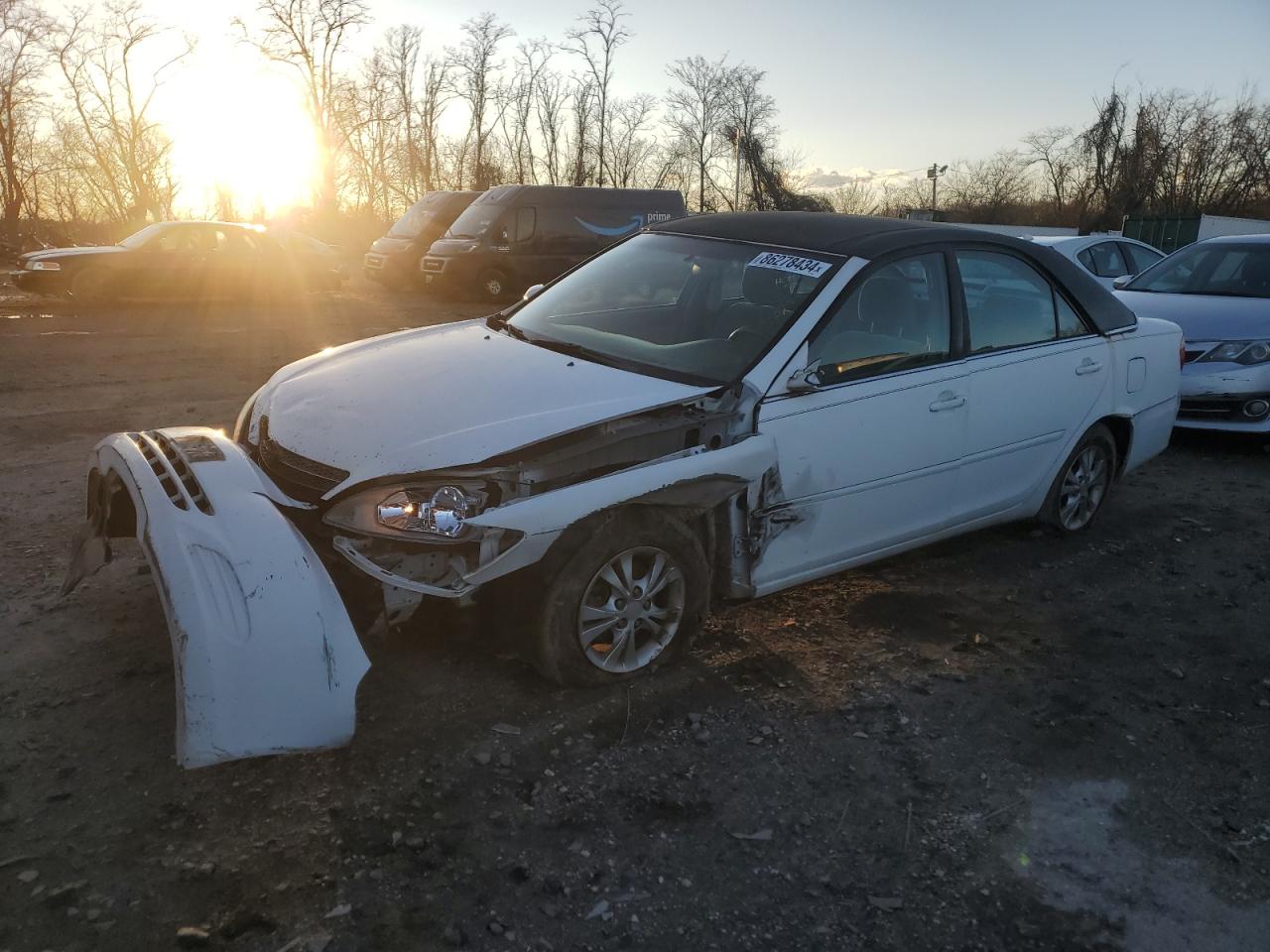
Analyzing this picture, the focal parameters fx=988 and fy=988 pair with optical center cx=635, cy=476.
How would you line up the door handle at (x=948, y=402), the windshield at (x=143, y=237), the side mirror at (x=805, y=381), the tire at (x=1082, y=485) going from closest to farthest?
the side mirror at (x=805, y=381), the door handle at (x=948, y=402), the tire at (x=1082, y=485), the windshield at (x=143, y=237)

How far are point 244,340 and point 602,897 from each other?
34.7 feet

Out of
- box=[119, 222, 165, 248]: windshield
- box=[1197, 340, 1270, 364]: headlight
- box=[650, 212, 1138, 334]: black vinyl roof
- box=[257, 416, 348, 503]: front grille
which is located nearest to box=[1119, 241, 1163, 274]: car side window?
box=[1197, 340, 1270, 364]: headlight

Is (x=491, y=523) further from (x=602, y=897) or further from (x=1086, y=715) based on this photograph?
(x=1086, y=715)

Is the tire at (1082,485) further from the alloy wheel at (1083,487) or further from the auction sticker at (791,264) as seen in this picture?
the auction sticker at (791,264)

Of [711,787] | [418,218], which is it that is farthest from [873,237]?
[418,218]

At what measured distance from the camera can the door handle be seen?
13.5 feet

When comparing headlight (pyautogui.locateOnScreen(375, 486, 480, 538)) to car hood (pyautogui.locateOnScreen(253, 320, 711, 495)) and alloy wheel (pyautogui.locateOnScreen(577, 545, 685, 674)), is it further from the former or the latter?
alloy wheel (pyautogui.locateOnScreen(577, 545, 685, 674))

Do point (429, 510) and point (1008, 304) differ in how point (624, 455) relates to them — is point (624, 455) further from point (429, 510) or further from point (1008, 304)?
point (1008, 304)

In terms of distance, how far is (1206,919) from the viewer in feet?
8.28

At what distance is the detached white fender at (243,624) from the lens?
254 centimetres

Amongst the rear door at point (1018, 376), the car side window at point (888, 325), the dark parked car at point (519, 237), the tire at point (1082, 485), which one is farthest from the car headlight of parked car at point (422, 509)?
the dark parked car at point (519, 237)

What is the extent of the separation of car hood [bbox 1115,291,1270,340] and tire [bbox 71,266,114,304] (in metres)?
13.6

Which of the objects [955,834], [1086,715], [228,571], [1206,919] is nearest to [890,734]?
[955,834]

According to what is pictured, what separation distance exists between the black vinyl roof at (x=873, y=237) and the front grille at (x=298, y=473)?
7.06 feet
